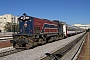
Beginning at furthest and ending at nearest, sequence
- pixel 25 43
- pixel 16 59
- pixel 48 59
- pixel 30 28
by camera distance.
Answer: pixel 30 28 → pixel 25 43 → pixel 16 59 → pixel 48 59

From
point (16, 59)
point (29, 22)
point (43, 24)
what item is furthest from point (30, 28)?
point (16, 59)

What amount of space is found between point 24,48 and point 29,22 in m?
3.35

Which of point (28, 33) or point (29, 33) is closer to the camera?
point (29, 33)

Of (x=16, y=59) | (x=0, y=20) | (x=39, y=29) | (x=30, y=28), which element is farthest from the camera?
(x=0, y=20)

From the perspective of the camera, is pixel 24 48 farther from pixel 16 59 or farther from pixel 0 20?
pixel 0 20

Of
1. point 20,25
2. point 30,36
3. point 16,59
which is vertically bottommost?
point 16,59

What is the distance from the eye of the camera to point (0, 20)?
379 feet

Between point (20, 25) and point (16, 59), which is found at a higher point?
point (20, 25)

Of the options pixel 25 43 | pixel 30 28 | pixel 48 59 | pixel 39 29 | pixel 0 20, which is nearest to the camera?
pixel 48 59

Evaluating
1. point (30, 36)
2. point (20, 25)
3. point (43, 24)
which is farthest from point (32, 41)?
point (43, 24)

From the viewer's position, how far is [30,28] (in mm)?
17500

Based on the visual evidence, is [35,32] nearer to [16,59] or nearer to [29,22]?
[29,22]

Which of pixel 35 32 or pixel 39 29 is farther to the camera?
pixel 39 29

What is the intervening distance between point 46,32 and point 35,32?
3.73 meters
